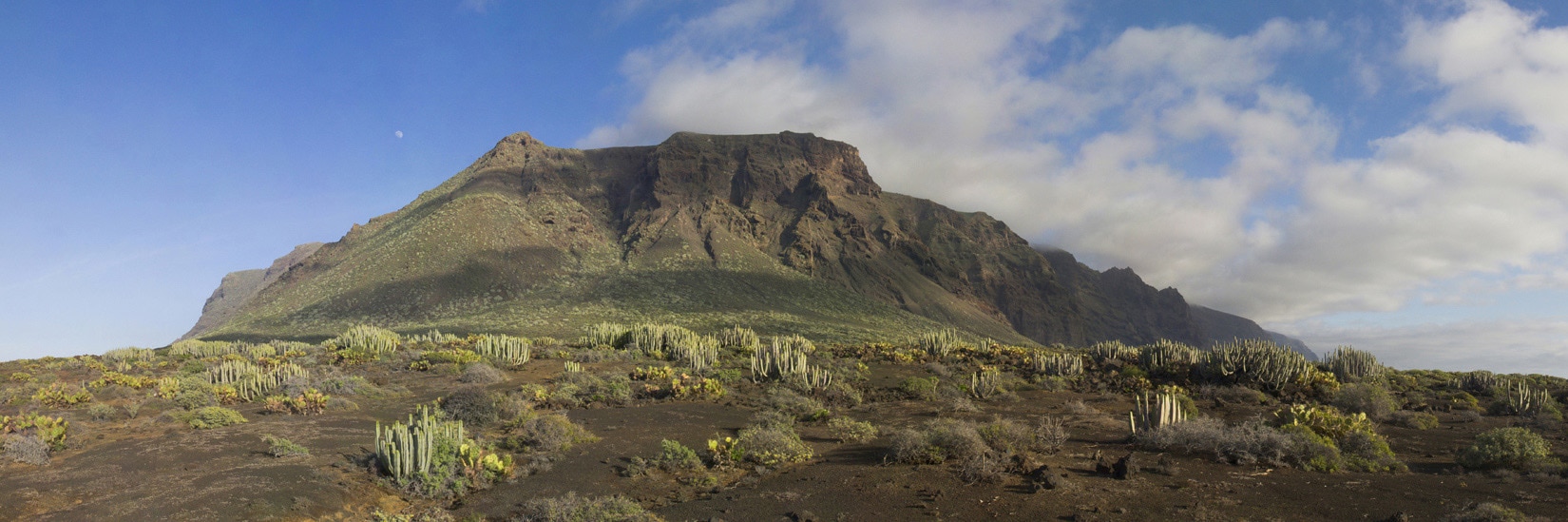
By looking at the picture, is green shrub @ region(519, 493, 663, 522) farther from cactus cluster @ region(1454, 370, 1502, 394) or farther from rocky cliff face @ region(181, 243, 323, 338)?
rocky cliff face @ region(181, 243, 323, 338)

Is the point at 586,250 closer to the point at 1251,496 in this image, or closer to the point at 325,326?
the point at 325,326

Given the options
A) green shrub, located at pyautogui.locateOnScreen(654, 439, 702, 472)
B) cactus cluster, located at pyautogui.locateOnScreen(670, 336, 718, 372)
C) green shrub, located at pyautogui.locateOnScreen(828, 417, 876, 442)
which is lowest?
green shrub, located at pyautogui.locateOnScreen(654, 439, 702, 472)

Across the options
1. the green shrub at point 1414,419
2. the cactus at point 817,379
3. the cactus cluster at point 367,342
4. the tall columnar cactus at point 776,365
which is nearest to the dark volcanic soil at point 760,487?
the green shrub at point 1414,419

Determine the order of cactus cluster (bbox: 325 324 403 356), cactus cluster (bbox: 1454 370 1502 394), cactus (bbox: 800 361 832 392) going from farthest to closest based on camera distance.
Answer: cactus cluster (bbox: 325 324 403 356), cactus cluster (bbox: 1454 370 1502 394), cactus (bbox: 800 361 832 392)

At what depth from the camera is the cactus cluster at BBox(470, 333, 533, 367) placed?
27656 mm

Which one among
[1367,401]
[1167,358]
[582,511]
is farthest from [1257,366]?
[582,511]


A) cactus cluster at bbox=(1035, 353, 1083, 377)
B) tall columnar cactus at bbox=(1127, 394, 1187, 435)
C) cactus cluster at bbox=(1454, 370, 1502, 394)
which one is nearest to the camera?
tall columnar cactus at bbox=(1127, 394, 1187, 435)

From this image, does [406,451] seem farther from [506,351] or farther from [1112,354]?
[1112,354]

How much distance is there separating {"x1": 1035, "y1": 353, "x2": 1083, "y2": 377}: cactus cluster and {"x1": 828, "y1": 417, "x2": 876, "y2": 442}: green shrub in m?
11.6

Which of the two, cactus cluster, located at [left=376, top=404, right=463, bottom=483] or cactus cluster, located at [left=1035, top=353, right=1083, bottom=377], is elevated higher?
cactus cluster, located at [left=1035, top=353, right=1083, bottom=377]

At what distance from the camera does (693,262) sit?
A: 9000 centimetres

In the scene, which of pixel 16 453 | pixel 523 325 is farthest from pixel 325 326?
pixel 16 453

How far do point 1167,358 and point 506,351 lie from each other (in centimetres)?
2489

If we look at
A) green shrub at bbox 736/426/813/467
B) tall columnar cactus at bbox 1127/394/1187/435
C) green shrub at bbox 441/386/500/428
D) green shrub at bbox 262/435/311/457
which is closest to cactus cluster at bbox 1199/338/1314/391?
tall columnar cactus at bbox 1127/394/1187/435
